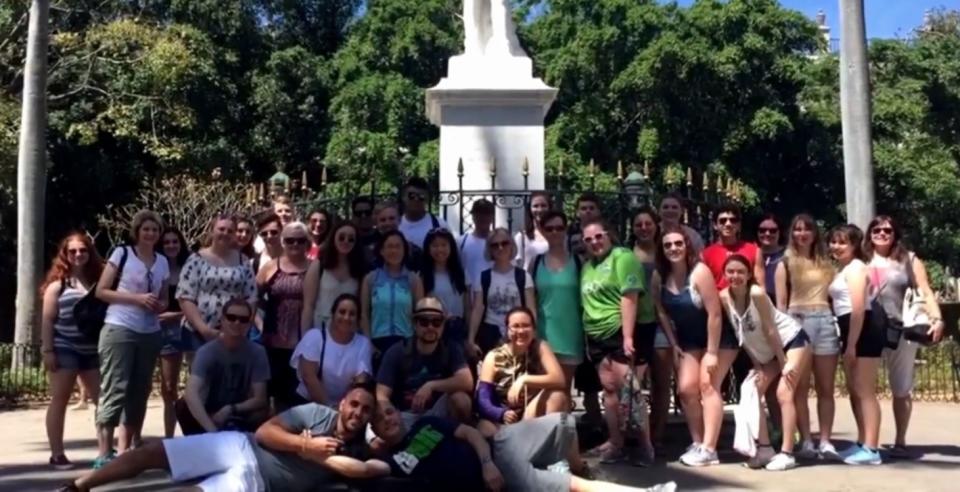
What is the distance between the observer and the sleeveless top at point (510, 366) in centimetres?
752

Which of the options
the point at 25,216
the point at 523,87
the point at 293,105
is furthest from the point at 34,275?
the point at 293,105

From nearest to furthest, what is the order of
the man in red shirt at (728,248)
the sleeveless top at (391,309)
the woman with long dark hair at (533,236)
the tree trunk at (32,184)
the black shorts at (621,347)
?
the sleeveless top at (391,309)
the black shorts at (621,347)
the man in red shirt at (728,248)
the woman with long dark hair at (533,236)
the tree trunk at (32,184)

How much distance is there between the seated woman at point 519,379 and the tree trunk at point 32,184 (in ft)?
40.4

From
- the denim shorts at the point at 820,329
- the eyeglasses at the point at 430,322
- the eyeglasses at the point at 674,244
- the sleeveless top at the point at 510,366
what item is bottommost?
the sleeveless top at the point at 510,366

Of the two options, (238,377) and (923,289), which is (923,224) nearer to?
(923,289)

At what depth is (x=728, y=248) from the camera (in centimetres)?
841

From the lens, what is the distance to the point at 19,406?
49.8 feet

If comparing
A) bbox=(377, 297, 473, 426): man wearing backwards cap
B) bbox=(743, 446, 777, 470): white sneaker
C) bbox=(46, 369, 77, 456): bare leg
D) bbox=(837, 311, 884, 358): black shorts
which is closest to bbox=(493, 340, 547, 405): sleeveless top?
→ bbox=(377, 297, 473, 426): man wearing backwards cap

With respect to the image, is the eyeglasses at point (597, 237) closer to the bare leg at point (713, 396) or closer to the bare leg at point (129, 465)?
the bare leg at point (713, 396)

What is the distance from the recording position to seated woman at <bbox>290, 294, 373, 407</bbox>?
24.0 ft

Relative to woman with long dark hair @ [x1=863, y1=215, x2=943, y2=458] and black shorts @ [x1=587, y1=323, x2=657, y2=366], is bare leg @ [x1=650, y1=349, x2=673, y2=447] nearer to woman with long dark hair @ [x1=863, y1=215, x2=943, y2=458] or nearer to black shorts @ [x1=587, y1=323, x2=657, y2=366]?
black shorts @ [x1=587, y1=323, x2=657, y2=366]

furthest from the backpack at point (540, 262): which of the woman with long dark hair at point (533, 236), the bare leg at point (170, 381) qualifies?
the bare leg at point (170, 381)

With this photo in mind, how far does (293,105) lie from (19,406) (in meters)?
18.3

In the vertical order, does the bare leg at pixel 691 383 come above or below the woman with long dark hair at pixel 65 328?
below
